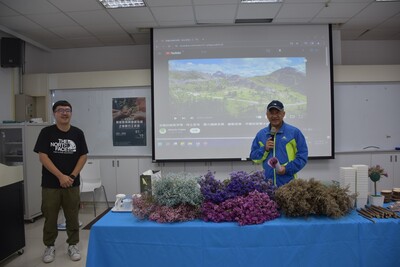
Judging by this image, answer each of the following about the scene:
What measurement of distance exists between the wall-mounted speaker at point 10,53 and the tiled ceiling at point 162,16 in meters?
0.16

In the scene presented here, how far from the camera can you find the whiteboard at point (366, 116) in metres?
4.64

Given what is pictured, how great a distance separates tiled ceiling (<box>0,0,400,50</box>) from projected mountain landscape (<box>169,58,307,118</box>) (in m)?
0.68

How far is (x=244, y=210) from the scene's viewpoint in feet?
5.03

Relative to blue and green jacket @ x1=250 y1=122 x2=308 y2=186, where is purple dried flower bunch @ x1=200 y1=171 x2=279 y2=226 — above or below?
below

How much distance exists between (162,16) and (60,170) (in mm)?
2718

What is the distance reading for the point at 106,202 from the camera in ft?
15.7

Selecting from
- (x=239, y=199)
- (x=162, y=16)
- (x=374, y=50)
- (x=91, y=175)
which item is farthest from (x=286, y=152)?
(x=374, y=50)

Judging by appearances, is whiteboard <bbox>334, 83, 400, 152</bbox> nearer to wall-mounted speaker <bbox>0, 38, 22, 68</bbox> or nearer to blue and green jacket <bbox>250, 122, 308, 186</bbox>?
blue and green jacket <bbox>250, 122, 308, 186</bbox>

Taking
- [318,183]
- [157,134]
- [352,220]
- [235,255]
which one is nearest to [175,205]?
[235,255]

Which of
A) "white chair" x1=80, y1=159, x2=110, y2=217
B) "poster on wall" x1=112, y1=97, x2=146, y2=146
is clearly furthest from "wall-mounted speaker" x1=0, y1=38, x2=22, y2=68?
"white chair" x1=80, y1=159, x2=110, y2=217

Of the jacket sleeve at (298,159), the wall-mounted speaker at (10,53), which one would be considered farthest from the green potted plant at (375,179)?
the wall-mounted speaker at (10,53)

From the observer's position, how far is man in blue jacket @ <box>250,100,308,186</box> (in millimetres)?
2189

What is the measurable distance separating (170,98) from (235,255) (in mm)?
3325

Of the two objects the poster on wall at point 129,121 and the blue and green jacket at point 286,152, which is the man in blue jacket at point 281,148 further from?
the poster on wall at point 129,121
